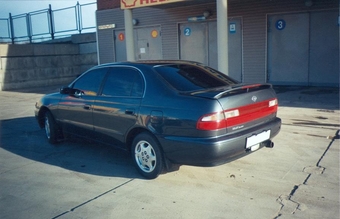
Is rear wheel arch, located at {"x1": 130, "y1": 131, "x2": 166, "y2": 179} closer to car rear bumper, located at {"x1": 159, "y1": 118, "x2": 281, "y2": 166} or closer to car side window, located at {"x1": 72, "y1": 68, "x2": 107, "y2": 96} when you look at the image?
car rear bumper, located at {"x1": 159, "y1": 118, "x2": 281, "y2": 166}

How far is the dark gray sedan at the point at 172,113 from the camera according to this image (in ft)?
14.1

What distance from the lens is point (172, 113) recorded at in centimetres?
448

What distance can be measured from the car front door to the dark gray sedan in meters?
0.02

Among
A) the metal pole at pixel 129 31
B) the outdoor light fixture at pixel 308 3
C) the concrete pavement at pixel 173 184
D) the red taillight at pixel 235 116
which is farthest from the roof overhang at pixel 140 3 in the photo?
the red taillight at pixel 235 116

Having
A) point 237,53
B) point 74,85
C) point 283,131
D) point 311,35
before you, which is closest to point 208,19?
point 237,53

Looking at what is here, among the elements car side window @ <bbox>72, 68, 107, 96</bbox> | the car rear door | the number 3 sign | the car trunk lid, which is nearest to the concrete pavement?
the car rear door

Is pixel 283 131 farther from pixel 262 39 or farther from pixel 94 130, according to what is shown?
pixel 262 39

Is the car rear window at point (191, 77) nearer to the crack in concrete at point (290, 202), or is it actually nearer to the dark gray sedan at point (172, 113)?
the dark gray sedan at point (172, 113)

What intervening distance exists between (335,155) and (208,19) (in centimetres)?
1008

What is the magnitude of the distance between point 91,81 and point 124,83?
0.89 metres

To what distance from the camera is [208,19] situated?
1466cm

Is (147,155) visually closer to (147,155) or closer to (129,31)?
(147,155)

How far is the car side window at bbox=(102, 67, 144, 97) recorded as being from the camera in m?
5.09

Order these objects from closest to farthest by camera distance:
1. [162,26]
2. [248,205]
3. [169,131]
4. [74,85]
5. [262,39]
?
[248,205] → [169,131] → [74,85] → [262,39] → [162,26]
